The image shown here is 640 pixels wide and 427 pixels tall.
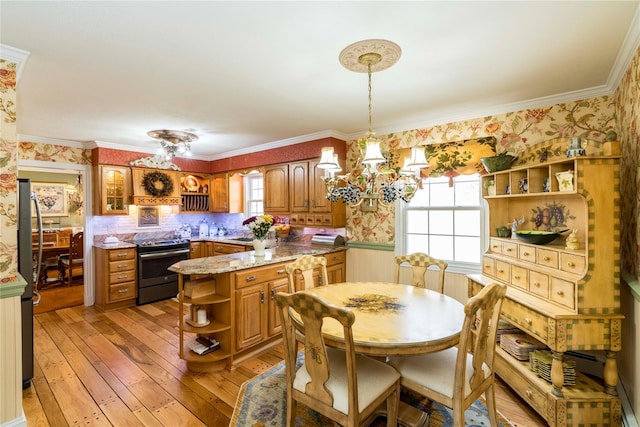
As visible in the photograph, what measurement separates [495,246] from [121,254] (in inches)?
190

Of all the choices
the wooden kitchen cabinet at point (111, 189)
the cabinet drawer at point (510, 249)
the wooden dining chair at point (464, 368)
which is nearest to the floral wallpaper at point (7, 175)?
the wooden dining chair at point (464, 368)

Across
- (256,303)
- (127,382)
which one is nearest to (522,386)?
(256,303)

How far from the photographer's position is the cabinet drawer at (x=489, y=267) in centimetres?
275

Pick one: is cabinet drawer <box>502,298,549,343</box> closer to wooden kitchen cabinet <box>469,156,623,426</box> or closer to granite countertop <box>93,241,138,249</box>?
wooden kitchen cabinet <box>469,156,623,426</box>

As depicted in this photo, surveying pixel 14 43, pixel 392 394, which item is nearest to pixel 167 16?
pixel 14 43

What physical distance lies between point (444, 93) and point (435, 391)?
7.72 ft

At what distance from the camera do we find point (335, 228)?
14.0ft

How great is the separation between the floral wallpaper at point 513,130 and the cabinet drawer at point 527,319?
1536mm

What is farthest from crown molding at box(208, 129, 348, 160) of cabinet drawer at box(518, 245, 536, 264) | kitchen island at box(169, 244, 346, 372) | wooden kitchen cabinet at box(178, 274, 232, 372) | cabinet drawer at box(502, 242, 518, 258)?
cabinet drawer at box(518, 245, 536, 264)

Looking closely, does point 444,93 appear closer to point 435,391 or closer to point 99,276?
point 435,391

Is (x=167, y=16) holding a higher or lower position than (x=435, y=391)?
higher

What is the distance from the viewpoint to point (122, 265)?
4.50m

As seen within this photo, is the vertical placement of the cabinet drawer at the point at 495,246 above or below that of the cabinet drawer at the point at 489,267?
above

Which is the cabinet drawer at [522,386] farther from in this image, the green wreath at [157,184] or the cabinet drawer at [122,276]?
the green wreath at [157,184]
